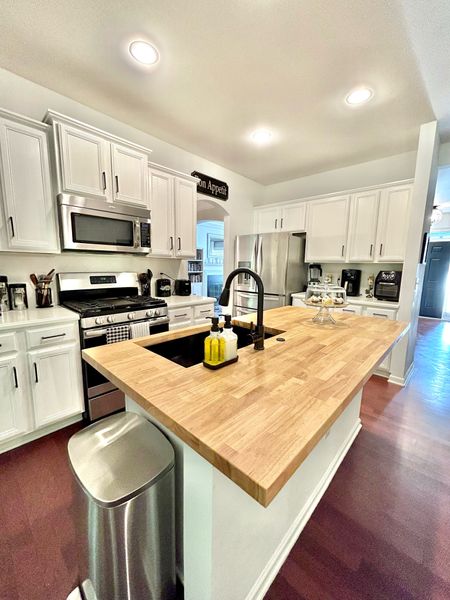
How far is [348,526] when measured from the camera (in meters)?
1.35

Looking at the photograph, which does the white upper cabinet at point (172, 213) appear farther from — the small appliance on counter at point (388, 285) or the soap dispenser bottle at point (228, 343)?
the small appliance on counter at point (388, 285)

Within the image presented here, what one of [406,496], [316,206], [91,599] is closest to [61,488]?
[91,599]

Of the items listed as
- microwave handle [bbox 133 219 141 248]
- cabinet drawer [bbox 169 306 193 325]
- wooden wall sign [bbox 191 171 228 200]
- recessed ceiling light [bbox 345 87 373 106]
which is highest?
recessed ceiling light [bbox 345 87 373 106]

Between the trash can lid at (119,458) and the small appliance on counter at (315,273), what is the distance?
3.50 meters

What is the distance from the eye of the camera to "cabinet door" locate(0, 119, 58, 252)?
1.87m

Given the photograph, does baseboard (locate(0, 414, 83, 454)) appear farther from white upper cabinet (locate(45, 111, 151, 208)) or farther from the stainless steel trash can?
white upper cabinet (locate(45, 111, 151, 208))

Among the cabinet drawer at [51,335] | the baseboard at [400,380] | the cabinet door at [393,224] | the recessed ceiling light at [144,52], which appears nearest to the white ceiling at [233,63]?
the recessed ceiling light at [144,52]

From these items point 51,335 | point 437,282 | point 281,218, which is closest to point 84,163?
point 51,335

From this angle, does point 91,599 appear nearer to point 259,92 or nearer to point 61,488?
point 61,488

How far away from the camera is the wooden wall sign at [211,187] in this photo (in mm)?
3516

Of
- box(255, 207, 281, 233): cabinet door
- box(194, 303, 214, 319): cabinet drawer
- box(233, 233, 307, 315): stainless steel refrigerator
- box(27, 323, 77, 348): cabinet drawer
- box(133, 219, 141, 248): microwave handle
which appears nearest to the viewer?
box(27, 323, 77, 348): cabinet drawer

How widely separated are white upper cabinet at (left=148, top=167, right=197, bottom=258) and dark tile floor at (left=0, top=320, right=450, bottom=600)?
2009 millimetres

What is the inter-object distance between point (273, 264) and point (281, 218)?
862 mm

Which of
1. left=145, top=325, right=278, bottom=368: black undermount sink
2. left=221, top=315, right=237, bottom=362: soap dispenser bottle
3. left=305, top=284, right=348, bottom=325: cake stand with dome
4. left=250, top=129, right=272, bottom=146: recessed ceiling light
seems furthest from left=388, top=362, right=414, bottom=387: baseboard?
left=250, top=129, right=272, bottom=146: recessed ceiling light
